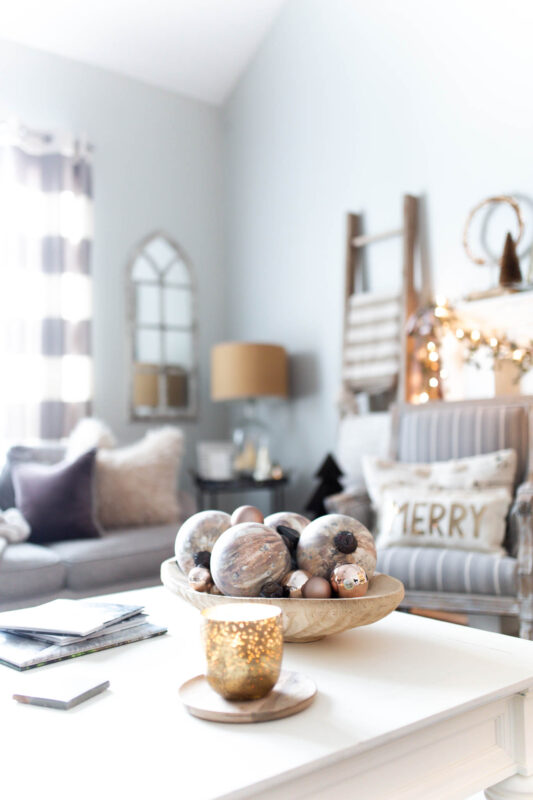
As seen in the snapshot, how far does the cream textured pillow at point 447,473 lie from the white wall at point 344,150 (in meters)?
0.96

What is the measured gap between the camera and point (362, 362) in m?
3.52

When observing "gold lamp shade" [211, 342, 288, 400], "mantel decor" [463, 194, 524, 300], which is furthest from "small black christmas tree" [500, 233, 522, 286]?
"gold lamp shade" [211, 342, 288, 400]

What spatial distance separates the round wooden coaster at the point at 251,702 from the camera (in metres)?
0.88

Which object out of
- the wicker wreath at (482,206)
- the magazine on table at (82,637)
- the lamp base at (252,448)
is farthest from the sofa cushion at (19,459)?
the wicker wreath at (482,206)

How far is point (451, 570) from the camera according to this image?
7.18ft

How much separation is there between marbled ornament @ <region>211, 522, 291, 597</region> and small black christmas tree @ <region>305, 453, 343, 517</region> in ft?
6.94

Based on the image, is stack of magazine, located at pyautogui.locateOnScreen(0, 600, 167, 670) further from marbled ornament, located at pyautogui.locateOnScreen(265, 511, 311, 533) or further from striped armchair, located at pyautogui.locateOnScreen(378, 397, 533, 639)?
striped armchair, located at pyautogui.locateOnScreen(378, 397, 533, 639)

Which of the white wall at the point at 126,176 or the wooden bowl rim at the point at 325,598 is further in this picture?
the white wall at the point at 126,176

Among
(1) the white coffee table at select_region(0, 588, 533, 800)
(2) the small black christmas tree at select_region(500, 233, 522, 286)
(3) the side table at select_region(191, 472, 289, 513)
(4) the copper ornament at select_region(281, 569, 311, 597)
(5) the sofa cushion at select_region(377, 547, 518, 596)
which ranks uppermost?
(2) the small black christmas tree at select_region(500, 233, 522, 286)

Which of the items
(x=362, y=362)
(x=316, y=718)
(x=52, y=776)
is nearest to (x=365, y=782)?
(x=316, y=718)

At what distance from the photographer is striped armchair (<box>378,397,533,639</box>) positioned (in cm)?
212

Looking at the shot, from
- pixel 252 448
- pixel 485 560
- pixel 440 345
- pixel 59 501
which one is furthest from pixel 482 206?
pixel 59 501

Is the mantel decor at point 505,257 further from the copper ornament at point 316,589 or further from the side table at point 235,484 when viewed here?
the copper ornament at point 316,589

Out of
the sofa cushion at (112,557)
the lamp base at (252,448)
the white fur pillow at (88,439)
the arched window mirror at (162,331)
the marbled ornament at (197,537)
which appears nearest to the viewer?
the marbled ornament at (197,537)
